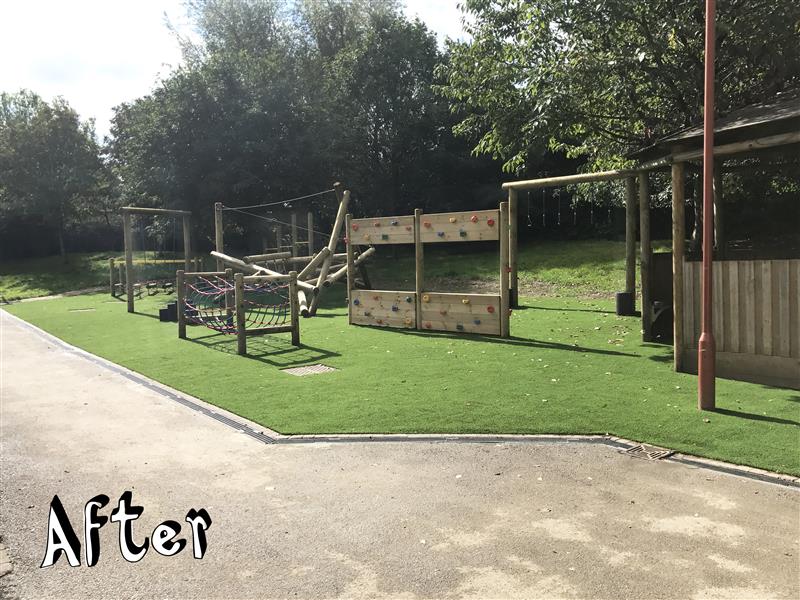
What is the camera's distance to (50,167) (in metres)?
38.4

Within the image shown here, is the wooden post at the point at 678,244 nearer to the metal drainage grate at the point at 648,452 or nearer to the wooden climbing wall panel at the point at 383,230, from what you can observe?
the metal drainage grate at the point at 648,452

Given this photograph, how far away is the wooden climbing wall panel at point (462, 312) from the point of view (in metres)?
12.0

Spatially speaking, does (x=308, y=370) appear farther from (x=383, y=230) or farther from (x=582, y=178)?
(x=582, y=178)

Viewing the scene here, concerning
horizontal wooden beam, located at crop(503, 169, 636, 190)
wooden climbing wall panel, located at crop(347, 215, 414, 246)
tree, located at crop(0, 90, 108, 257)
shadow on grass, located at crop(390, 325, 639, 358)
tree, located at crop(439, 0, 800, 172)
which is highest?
tree, located at crop(0, 90, 108, 257)

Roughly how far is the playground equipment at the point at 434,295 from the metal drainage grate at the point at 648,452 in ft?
21.1

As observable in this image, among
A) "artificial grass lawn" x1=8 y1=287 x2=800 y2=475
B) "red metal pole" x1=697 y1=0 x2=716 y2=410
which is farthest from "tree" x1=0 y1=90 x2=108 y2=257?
"red metal pole" x1=697 y1=0 x2=716 y2=410

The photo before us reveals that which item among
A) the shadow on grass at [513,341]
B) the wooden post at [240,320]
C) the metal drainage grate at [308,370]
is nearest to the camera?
the metal drainage grate at [308,370]

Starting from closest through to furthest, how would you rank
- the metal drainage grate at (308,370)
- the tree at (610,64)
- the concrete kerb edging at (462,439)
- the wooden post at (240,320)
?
the concrete kerb edging at (462,439) < the metal drainage grate at (308,370) < the tree at (610,64) < the wooden post at (240,320)

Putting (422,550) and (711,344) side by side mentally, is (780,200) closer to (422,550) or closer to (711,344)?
(711,344)

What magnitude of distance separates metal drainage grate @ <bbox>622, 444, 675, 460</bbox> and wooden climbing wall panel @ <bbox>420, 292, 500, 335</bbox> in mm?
6476

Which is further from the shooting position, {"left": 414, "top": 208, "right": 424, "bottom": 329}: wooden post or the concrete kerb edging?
{"left": 414, "top": 208, "right": 424, "bottom": 329}: wooden post

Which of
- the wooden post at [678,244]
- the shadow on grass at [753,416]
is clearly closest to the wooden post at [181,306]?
the wooden post at [678,244]

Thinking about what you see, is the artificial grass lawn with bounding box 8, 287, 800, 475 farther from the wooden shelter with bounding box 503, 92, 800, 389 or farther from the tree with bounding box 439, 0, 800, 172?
the tree with bounding box 439, 0, 800, 172

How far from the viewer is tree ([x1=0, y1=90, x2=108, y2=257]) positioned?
37.3m
